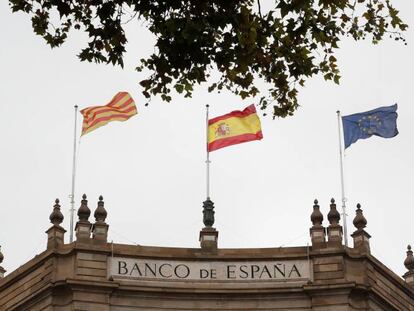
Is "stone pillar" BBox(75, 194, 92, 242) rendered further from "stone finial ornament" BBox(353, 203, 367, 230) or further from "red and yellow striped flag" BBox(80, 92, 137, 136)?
"stone finial ornament" BBox(353, 203, 367, 230)

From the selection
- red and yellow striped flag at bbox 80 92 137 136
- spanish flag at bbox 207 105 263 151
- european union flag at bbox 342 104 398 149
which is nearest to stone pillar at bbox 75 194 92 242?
red and yellow striped flag at bbox 80 92 137 136

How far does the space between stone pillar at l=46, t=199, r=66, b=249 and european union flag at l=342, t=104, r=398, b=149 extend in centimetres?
1270

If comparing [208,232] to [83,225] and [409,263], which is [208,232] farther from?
[409,263]

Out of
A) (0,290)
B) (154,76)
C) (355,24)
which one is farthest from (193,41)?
(0,290)

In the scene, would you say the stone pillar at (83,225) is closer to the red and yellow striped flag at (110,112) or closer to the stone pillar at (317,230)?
the red and yellow striped flag at (110,112)

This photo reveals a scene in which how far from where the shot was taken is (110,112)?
54625 mm

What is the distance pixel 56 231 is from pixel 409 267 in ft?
53.3

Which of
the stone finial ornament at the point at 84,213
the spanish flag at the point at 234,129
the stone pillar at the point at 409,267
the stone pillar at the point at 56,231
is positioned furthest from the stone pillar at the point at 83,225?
the stone pillar at the point at 409,267

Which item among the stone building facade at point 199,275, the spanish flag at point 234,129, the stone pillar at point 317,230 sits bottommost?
the stone building facade at point 199,275

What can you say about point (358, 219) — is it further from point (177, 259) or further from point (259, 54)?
point (259, 54)

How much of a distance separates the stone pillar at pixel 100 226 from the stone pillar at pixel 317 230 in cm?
835

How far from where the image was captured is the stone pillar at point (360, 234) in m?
52.3

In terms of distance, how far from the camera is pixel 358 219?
175 ft

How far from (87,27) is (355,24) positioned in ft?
16.2
